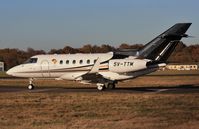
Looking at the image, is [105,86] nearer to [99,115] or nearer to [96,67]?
[96,67]

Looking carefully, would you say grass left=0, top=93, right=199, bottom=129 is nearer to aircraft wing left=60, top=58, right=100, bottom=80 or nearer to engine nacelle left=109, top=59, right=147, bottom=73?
engine nacelle left=109, top=59, right=147, bottom=73

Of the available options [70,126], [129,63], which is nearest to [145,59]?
[129,63]

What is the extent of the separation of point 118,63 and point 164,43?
383 cm

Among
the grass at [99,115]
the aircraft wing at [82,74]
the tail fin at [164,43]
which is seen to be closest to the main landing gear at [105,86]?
the aircraft wing at [82,74]

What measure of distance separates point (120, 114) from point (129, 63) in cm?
1575

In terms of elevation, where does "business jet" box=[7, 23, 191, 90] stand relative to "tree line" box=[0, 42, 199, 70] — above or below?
below

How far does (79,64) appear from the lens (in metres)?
35.1

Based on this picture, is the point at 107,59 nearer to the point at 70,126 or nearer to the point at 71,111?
the point at 71,111

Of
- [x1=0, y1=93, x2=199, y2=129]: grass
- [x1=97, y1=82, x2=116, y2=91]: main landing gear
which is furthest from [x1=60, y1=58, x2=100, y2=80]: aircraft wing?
[x1=0, y1=93, x2=199, y2=129]: grass

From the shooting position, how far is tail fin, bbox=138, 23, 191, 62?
109ft

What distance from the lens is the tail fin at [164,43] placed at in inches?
1305

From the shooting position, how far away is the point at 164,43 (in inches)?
1310

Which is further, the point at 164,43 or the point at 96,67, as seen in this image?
the point at 96,67

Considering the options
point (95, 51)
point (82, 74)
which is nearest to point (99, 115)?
point (82, 74)
